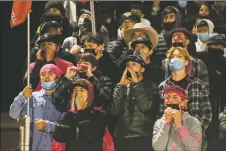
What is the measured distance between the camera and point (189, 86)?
30.1 feet

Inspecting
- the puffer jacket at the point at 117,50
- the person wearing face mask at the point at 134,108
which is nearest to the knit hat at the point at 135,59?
the person wearing face mask at the point at 134,108

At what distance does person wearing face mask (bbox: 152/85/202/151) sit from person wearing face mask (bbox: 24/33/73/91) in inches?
56.1

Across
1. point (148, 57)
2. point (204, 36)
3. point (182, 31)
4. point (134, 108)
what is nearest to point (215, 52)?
point (204, 36)

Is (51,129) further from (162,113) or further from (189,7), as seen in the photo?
(189,7)

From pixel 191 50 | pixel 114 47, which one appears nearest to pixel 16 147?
pixel 114 47

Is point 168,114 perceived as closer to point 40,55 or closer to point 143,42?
point 143,42

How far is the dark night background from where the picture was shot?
38.3 ft

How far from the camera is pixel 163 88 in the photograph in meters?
9.22

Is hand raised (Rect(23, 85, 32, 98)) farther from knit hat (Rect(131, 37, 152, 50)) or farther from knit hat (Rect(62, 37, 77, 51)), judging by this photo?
knit hat (Rect(131, 37, 152, 50))

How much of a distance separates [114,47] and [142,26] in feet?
→ 1.31

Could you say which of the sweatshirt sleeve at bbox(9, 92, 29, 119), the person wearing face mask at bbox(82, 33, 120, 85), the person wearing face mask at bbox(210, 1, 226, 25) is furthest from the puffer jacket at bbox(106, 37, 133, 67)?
the person wearing face mask at bbox(210, 1, 226, 25)

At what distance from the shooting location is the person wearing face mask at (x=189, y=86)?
912 cm

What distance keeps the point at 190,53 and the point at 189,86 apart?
613 millimetres

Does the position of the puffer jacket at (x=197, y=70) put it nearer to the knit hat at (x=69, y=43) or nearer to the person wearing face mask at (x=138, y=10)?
the knit hat at (x=69, y=43)
